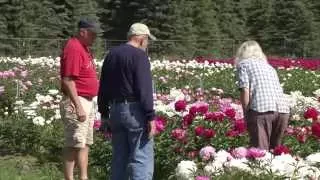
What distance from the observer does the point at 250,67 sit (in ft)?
22.4

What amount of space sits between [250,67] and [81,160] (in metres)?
1.94

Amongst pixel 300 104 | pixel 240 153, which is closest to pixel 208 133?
pixel 240 153

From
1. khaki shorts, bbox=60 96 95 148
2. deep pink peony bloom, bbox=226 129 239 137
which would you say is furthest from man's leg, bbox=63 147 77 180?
deep pink peony bloom, bbox=226 129 239 137

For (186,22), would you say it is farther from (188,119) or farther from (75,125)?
(75,125)

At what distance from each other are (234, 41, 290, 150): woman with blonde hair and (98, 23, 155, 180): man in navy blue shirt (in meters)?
0.94

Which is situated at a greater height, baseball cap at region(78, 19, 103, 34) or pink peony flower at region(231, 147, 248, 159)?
baseball cap at region(78, 19, 103, 34)

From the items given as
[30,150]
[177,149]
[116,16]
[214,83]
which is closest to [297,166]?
[177,149]

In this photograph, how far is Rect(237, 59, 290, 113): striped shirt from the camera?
22.4 ft

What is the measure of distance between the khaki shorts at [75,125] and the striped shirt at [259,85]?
152 cm

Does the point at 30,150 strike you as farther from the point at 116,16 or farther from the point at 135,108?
the point at 116,16

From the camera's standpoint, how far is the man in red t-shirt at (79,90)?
7.16 meters

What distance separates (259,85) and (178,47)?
122 ft

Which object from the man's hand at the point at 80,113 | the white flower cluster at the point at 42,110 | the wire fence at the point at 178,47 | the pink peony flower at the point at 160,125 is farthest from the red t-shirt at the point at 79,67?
the wire fence at the point at 178,47

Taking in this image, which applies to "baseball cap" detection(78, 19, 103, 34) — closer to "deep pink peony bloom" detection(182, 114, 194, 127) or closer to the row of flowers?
"deep pink peony bloom" detection(182, 114, 194, 127)
